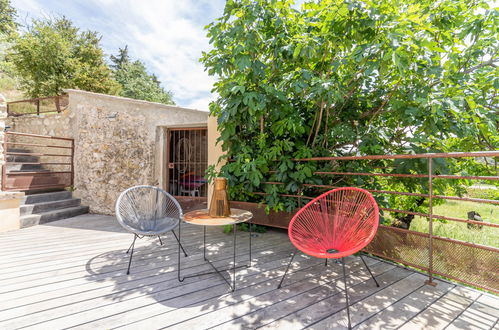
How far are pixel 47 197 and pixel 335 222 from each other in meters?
5.20

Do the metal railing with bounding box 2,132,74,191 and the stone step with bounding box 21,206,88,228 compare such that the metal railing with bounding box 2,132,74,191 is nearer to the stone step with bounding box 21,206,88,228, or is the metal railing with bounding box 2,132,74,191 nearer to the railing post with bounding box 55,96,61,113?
the stone step with bounding box 21,206,88,228

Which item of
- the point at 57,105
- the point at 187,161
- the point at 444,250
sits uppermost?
the point at 57,105

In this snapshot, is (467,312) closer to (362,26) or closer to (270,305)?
(270,305)

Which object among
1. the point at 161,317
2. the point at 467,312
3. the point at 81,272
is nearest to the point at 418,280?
the point at 467,312

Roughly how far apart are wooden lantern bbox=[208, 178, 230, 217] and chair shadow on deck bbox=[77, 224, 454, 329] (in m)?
0.54

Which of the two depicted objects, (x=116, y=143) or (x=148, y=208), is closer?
(x=148, y=208)

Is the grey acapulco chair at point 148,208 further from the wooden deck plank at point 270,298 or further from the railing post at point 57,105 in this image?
the railing post at point 57,105

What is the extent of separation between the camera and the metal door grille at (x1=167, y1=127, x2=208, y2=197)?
480 cm

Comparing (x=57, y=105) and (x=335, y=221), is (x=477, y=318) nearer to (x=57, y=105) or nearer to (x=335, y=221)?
(x=335, y=221)

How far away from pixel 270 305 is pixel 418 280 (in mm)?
1382

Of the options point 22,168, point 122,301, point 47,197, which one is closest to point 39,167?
point 22,168

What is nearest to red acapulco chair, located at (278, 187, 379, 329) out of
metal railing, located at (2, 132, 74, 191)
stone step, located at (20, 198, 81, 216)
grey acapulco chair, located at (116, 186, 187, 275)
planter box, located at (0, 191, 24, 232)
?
grey acapulco chair, located at (116, 186, 187, 275)

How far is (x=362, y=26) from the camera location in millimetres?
2273

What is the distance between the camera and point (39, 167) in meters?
5.61
